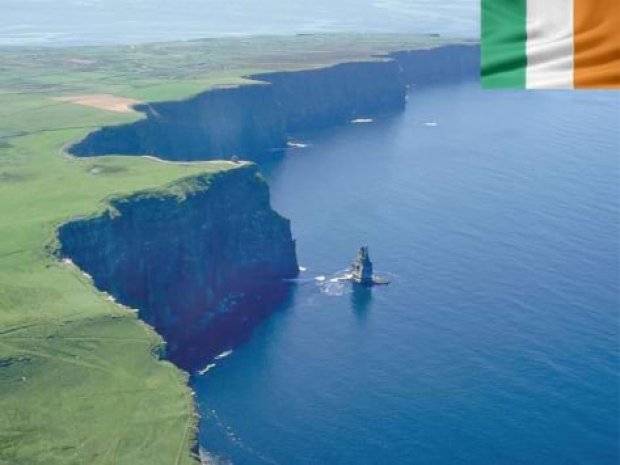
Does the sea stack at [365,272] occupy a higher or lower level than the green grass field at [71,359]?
lower

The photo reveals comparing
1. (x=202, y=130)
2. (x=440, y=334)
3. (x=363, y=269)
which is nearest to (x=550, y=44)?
(x=440, y=334)

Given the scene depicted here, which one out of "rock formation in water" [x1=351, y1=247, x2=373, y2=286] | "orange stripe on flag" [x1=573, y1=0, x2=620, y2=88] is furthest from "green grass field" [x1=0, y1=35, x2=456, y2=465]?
"orange stripe on flag" [x1=573, y1=0, x2=620, y2=88]

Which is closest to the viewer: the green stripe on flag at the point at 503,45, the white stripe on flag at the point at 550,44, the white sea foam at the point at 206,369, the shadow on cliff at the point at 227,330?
the white stripe on flag at the point at 550,44

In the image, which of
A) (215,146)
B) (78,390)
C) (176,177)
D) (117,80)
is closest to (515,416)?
(78,390)

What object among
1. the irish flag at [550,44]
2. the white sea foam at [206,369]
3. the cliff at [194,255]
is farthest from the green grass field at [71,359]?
the irish flag at [550,44]

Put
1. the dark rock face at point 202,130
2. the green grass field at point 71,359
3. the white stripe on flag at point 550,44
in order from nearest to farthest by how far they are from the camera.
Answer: the white stripe on flag at point 550,44 < the green grass field at point 71,359 < the dark rock face at point 202,130

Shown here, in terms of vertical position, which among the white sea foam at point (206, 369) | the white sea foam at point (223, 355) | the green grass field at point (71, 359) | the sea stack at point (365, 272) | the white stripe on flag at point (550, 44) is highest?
the white stripe on flag at point (550, 44)

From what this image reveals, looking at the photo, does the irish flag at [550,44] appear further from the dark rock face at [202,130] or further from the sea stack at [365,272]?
the dark rock face at [202,130]

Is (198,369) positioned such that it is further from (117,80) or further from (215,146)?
(117,80)

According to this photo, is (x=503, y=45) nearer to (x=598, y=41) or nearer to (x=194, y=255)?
(x=598, y=41)
